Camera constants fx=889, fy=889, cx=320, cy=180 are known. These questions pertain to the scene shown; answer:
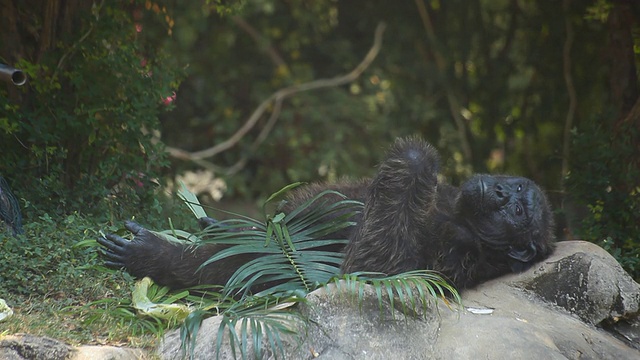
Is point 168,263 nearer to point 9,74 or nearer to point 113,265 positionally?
point 113,265

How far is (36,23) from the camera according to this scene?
5.67 metres

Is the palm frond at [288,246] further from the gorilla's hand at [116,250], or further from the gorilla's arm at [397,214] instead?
the gorilla's hand at [116,250]

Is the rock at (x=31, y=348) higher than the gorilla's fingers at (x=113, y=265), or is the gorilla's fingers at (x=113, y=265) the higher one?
the rock at (x=31, y=348)

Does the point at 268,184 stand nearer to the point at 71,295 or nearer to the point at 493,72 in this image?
the point at 493,72

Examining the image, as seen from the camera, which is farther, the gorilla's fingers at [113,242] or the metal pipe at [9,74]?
the gorilla's fingers at [113,242]

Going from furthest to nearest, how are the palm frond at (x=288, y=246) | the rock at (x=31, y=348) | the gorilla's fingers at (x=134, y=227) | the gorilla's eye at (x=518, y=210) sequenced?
the gorilla's fingers at (x=134, y=227) → the gorilla's eye at (x=518, y=210) → the palm frond at (x=288, y=246) → the rock at (x=31, y=348)

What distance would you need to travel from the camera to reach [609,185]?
609cm

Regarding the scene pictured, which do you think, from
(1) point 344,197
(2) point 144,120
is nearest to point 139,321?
(1) point 344,197

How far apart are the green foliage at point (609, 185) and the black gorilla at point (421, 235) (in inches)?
42.7

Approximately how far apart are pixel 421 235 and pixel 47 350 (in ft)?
6.52

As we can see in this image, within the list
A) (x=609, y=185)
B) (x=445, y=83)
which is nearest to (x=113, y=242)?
(x=609, y=185)

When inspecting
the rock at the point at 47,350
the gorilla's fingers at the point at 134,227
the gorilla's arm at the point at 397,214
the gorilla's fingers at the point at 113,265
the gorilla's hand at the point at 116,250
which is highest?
the gorilla's arm at the point at 397,214

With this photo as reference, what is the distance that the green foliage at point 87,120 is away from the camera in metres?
5.29

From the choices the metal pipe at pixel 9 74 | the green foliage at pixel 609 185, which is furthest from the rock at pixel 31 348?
the green foliage at pixel 609 185
